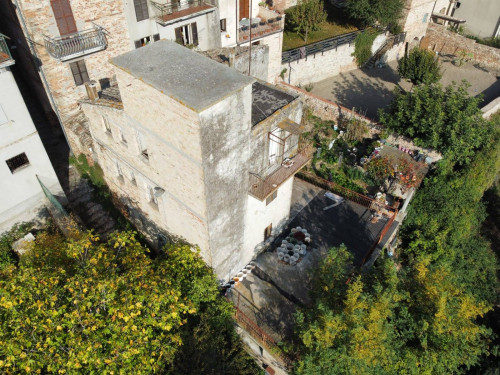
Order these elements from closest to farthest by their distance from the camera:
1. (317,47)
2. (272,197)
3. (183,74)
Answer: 1. (183,74)
2. (272,197)
3. (317,47)

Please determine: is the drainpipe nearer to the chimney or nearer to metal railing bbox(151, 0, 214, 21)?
the chimney

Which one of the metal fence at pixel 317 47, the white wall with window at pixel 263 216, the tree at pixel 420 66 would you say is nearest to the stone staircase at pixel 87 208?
the white wall with window at pixel 263 216

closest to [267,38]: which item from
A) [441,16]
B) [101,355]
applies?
[441,16]

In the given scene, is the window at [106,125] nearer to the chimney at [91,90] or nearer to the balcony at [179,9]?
the chimney at [91,90]

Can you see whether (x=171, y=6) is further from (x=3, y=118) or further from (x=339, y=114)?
(x=339, y=114)

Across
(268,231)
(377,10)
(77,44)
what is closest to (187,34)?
(77,44)
